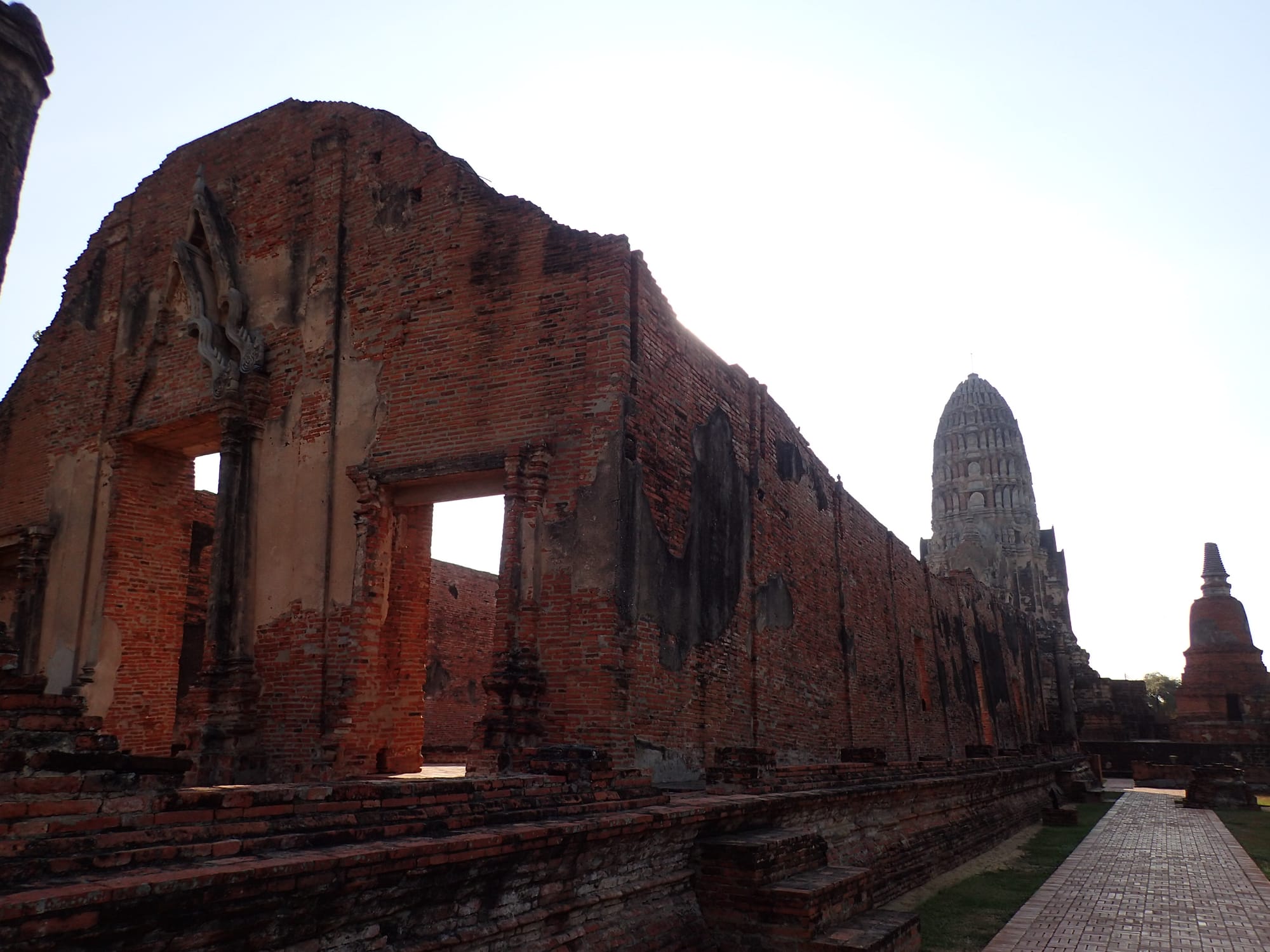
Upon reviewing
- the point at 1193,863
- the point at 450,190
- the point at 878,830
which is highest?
the point at 450,190

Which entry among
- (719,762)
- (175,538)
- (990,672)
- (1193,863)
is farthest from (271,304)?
(990,672)

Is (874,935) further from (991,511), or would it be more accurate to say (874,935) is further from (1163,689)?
(1163,689)

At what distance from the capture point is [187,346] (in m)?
10.7

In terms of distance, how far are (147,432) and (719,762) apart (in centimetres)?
736

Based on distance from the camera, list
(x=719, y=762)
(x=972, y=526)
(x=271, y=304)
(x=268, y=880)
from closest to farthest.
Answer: (x=268, y=880)
(x=719, y=762)
(x=271, y=304)
(x=972, y=526)

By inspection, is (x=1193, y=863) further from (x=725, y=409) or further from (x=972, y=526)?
(x=972, y=526)

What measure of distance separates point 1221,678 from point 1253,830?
796 inches

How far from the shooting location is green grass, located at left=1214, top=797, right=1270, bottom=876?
38.6ft

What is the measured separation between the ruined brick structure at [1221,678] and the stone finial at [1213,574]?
0.02 meters

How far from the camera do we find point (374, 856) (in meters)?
3.62

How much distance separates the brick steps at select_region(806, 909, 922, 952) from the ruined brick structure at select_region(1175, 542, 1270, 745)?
102ft

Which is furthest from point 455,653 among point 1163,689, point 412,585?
point 1163,689

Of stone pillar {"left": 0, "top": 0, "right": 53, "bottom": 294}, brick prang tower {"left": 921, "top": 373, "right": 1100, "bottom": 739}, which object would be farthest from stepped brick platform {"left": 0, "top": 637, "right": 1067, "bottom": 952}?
brick prang tower {"left": 921, "top": 373, "right": 1100, "bottom": 739}

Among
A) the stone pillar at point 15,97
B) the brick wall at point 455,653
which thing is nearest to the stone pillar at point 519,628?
the stone pillar at point 15,97
